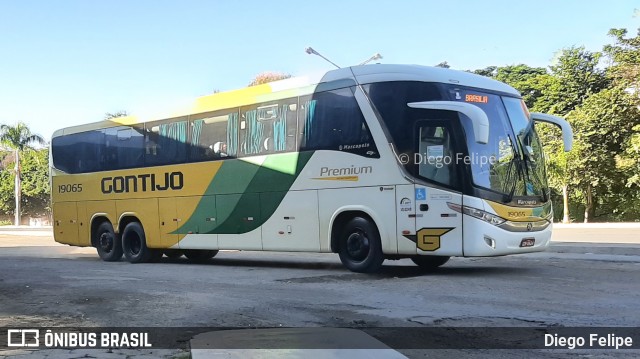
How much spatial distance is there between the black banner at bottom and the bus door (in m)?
4.12

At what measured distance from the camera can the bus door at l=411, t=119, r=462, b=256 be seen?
10336 millimetres

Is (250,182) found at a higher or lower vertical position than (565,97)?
lower

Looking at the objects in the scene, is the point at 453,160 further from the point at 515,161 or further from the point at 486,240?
the point at 486,240

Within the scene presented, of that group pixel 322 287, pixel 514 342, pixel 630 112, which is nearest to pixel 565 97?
pixel 630 112

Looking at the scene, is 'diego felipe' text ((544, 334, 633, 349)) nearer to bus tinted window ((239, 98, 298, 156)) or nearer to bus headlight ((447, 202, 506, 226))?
bus headlight ((447, 202, 506, 226))

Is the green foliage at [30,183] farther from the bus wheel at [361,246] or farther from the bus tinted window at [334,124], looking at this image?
the bus wheel at [361,246]

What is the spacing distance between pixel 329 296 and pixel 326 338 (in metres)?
2.82

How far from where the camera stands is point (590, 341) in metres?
5.73

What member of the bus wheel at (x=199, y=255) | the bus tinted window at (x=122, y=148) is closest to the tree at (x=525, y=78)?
the bus wheel at (x=199, y=255)

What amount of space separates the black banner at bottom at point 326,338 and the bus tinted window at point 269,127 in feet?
22.0

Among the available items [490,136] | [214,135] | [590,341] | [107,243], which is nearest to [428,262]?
[490,136]

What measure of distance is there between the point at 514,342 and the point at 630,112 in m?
34.5

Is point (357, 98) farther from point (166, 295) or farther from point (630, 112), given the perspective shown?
point (630, 112)

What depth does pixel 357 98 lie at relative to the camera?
1134cm
